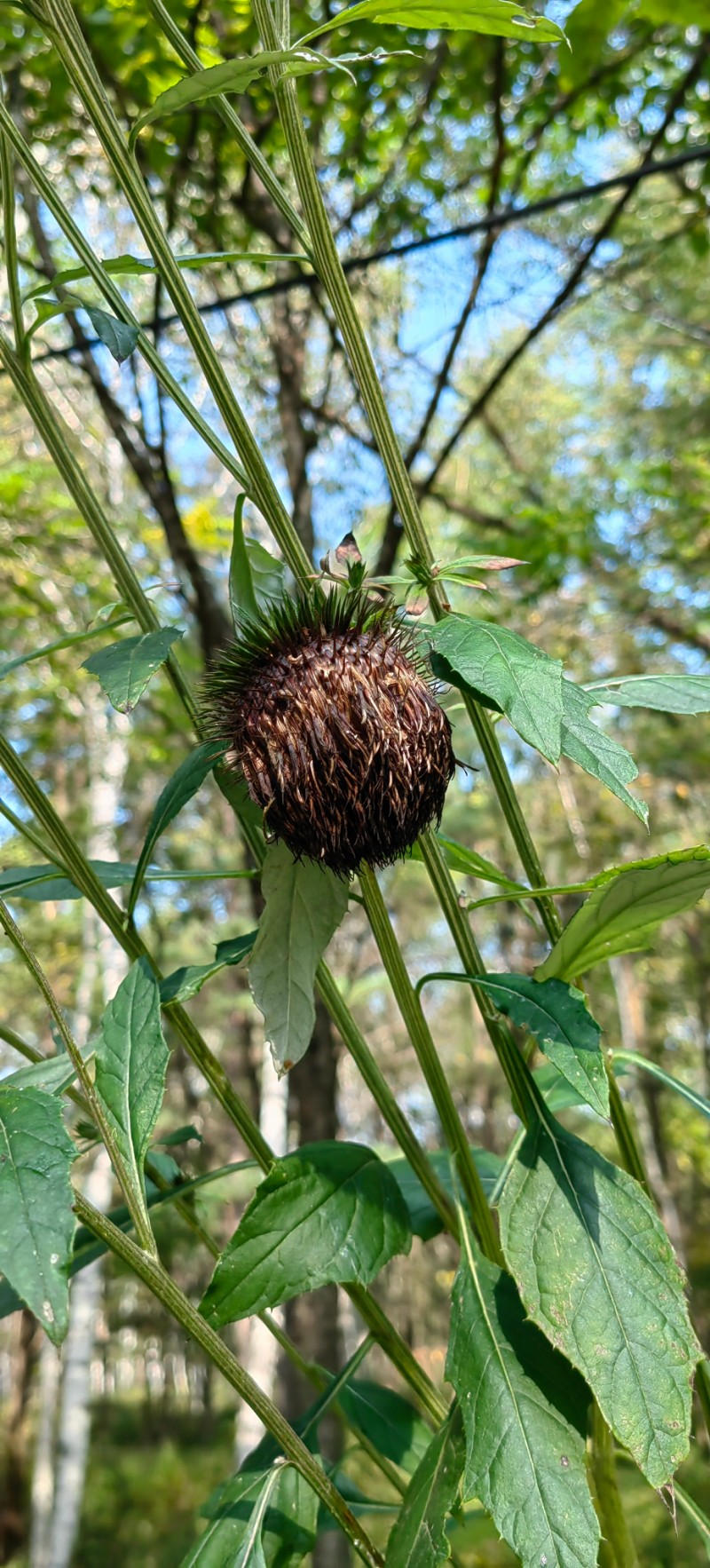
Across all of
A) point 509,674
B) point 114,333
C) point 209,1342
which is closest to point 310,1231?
point 209,1342

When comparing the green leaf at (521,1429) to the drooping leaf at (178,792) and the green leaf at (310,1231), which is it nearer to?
the green leaf at (310,1231)

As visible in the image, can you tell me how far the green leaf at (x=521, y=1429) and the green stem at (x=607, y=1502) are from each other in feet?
0.32

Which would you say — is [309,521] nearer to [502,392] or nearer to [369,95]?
[369,95]

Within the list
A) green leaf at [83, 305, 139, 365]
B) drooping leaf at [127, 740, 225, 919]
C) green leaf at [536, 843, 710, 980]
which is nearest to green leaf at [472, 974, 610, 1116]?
green leaf at [536, 843, 710, 980]

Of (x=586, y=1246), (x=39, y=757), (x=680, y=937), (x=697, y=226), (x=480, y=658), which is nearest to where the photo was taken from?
(x=480, y=658)

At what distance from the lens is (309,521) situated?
A: 3.76m

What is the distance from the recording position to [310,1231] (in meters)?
0.77

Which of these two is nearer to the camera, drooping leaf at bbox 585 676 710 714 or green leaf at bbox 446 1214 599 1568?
green leaf at bbox 446 1214 599 1568

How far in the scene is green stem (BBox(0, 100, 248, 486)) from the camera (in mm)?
737

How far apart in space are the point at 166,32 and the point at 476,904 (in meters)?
0.67

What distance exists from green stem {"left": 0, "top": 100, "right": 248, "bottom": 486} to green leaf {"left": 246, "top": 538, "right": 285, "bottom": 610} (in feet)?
0.19

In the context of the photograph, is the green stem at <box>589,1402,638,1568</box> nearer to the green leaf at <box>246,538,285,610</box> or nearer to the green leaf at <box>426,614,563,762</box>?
the green leaf at <box>426,614,563,762</box>

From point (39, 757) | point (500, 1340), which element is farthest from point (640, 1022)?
point (500, 1340)

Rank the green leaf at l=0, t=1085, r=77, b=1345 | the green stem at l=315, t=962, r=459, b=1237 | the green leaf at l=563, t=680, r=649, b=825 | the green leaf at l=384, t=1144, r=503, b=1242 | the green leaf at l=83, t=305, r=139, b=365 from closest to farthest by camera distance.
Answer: the green leaf at l=0, t=1085, r=77, b=1345 < the green leaf at l=563, t=680, r=649, b=825 < the green leaf at l=83, t=305, r=139, b=365 < the green stem at l=315, t=962, r=459, b=1237 < the green leaf at l=384, t=1144, r=503, b=1242
